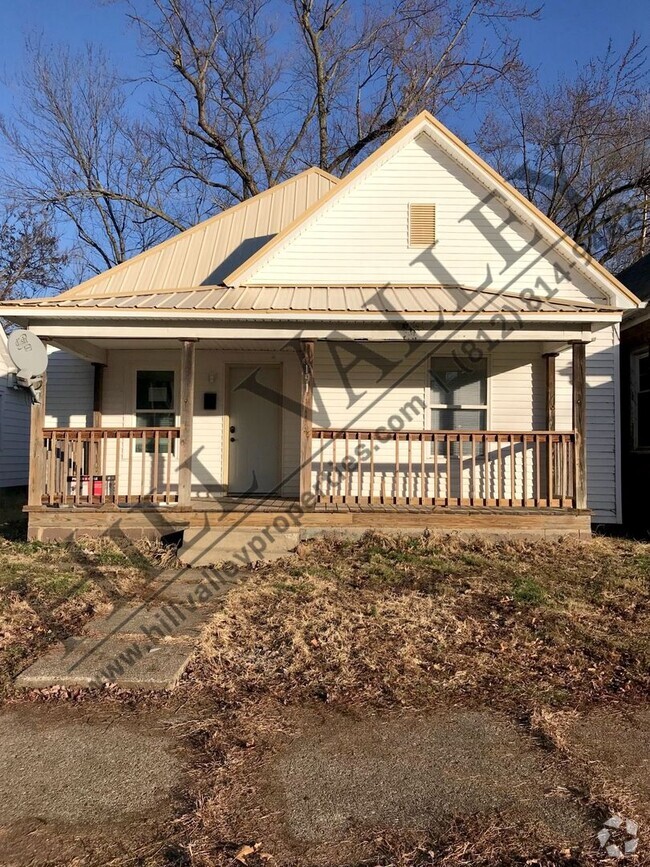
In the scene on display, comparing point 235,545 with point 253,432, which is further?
point 253,432

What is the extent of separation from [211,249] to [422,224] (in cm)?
379

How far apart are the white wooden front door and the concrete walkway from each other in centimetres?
374

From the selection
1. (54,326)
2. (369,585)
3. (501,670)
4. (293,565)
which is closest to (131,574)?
(293,565)

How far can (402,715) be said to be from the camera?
356 cm

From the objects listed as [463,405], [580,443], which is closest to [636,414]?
[580,443]

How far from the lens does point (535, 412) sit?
920 cm

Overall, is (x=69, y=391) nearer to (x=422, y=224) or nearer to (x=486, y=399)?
(x=422, y=224)

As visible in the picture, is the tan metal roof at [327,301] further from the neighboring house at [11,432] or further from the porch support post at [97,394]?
the neighboring house at [11,432]

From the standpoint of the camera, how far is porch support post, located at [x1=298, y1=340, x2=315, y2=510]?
7.55 m

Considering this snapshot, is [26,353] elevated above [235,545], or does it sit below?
above

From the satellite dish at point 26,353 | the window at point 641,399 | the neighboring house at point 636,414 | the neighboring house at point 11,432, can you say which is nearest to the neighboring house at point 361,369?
the neighboring house at point 636,414

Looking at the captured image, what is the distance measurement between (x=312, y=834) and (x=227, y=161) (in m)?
23.8

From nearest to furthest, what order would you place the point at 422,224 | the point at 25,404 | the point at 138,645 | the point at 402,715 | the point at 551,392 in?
the point at 402,715 → the point at 138,645 → the point at 551,392 → the point at 422,224 → the point at 25,404

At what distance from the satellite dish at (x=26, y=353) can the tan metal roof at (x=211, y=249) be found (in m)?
3.28
